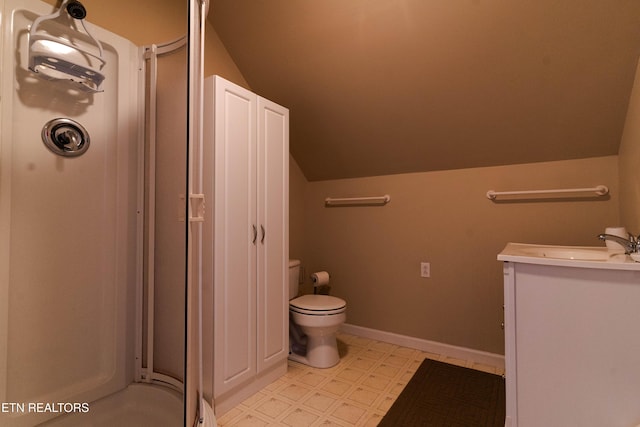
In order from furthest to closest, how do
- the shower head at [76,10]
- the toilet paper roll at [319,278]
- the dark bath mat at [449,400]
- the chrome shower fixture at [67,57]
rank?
the toilet paper roll at [319,278] → the dark bath mat at [449,400] → the shower head at [76,10] → the chrome shower fixture at [67,57]

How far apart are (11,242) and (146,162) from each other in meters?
0.57

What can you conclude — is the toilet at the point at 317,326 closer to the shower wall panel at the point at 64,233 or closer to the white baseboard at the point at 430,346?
the white baseboard at the point at 430,346

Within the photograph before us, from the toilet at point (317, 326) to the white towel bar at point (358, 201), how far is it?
Answer: 2.87 ft

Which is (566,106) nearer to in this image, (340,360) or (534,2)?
(534,2)

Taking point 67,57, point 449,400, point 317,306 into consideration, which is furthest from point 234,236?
point 449,400

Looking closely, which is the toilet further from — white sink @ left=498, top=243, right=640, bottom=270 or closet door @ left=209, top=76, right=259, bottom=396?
white sink @ left=498, top=243, right=640, bottom=270

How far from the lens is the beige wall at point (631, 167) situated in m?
1.48

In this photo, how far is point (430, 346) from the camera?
2.43 meters

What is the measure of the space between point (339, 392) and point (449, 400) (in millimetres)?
602

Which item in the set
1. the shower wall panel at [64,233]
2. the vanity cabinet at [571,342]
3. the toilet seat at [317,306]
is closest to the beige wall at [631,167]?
the vanity cabinet at [571,342]

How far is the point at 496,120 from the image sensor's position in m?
2.02

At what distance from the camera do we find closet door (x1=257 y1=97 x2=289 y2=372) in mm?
1918

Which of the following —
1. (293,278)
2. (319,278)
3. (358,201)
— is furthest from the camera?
(358,201)

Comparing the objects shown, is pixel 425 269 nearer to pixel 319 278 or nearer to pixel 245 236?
pixel 319 278
